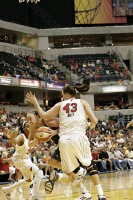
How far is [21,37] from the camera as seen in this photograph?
39.4 meters

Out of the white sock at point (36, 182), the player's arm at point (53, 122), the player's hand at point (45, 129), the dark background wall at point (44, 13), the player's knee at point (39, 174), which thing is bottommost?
the white sock at point (36, 182)

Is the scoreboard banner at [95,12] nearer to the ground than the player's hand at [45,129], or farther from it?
farther from it

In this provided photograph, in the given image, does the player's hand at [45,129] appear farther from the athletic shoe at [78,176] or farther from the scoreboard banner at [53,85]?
the scoreboard banner at [53,85]

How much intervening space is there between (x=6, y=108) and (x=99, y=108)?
9552mm

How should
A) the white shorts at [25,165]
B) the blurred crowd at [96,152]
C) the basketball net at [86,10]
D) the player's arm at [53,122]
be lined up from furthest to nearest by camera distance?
the basketball net at [86,10] < the blurred crowd at [96,152] < the white shorts at [25,165] < the player's arm at [53,122]

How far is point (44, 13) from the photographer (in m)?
40.7

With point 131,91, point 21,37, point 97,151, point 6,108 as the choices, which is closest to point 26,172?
point 97,151

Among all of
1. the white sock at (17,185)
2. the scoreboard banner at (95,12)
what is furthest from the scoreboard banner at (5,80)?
the white sock at (17,185)

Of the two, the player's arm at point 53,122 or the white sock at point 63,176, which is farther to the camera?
the player's arm at point 53,122

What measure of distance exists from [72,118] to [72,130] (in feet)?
0.62

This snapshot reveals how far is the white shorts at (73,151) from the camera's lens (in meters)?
6.19

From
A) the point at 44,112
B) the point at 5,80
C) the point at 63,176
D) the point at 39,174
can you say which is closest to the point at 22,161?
the point at 39,174

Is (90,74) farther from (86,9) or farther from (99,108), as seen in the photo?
(86,9)

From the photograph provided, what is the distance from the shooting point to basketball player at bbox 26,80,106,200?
6.21m
